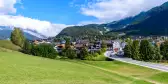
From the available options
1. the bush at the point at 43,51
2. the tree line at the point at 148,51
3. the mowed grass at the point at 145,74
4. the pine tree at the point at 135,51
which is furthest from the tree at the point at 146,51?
the mowed grass at the point at 145,74

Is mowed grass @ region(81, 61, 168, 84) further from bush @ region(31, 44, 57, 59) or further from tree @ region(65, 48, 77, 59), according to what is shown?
bush @ region(31, 44, 57, 59)

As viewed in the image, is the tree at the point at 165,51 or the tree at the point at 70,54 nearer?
the tree at the point at 165,51

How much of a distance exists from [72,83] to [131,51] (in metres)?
131

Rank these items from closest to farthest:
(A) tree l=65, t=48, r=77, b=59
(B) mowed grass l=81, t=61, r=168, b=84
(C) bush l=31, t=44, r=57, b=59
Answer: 1. (B) mowed grass l=81, t=61, r=168, b=84
2. (C) bush l=31, t=44, r=57, b=59
3. (A) tree l=65, t=48, r=77, b=59

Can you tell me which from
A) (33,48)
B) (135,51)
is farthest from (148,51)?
(33,48)

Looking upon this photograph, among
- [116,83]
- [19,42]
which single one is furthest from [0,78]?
[19,42]

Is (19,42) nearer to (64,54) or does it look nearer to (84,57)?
(64,54)

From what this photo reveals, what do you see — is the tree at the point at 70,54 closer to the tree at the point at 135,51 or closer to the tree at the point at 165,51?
the tree at the point at 135,51

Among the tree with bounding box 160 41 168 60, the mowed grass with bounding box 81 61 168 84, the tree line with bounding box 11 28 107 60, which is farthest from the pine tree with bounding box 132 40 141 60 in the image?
the mowed grass with bounding box 81 61 168 84

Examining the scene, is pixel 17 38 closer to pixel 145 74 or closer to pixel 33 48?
pixel 33 48

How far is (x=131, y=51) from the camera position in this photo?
561 feet

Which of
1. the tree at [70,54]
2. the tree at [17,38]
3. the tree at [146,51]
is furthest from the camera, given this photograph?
the tree at [17,38]

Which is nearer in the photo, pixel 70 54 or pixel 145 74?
pixel 145 74

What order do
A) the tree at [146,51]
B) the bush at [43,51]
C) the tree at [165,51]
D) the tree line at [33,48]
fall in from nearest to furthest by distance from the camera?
the tree at [146,51] < the tree at [165,51] < the bush at [43,51] < the tree line at [33,48]
